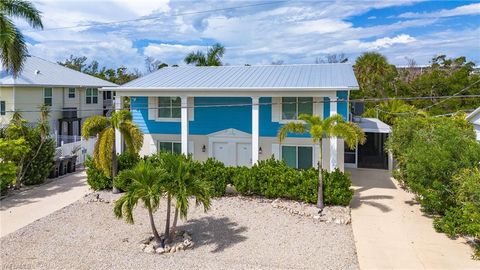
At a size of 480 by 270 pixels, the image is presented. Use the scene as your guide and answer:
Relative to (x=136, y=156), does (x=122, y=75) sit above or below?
above

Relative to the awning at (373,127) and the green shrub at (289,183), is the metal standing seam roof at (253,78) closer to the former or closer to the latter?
the awning at (373,127)

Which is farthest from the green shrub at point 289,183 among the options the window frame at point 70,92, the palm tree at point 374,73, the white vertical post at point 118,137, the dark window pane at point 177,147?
the palm tree at point 374,73

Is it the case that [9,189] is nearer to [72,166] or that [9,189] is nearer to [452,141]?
[72,166]

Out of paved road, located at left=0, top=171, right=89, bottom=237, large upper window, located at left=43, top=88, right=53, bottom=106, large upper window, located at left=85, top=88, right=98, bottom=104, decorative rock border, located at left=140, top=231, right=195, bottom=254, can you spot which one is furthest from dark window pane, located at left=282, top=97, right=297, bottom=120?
large upper window, located at left=85, top=88, right=98, bottom=104

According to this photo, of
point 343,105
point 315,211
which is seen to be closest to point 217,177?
point 315,211

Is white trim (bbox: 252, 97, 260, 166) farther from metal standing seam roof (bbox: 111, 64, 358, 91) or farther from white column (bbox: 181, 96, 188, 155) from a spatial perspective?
white column (bbox: 181, 96, 188, 155)

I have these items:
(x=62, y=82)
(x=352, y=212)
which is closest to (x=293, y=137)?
(x=352, y=212)

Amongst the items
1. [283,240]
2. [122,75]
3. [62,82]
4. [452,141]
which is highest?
[122,75]
